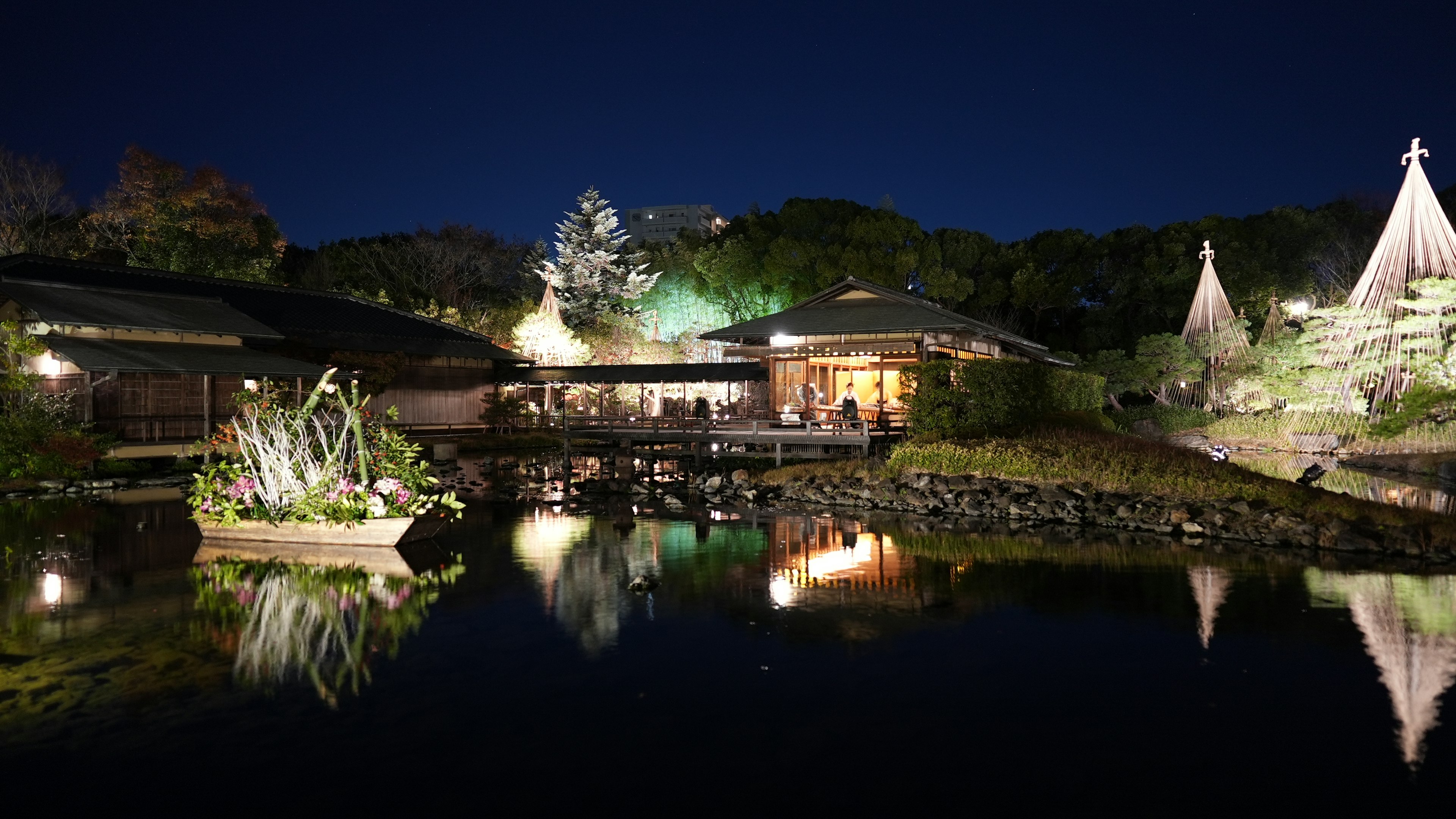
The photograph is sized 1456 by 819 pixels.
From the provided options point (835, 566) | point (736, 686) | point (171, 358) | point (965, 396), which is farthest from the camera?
point (171, 358)

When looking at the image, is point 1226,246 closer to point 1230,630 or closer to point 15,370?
point 1230,630

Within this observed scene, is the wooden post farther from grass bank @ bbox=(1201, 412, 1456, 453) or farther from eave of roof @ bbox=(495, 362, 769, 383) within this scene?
grass bank @ bbox=(1201, 412, 1456, 453)

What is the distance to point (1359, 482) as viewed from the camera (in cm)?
2017

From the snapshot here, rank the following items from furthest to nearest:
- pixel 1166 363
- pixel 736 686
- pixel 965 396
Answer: pixel 1166 363 < pixel 965 396 < pixel 736 686

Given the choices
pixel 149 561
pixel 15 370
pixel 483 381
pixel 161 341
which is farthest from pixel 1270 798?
pixel 483 381

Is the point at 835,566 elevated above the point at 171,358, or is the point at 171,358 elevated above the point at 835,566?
the point at 171,358

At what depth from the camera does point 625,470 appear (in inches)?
979

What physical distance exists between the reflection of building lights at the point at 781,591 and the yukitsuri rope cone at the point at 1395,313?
1024cm

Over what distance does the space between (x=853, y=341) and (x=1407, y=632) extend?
59.6 ft

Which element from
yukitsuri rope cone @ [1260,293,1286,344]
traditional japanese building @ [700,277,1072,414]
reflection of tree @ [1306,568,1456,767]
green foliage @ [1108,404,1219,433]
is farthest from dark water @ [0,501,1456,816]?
green foliage @ [1108,404,1219,433]

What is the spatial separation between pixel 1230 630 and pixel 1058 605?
5.51 feet

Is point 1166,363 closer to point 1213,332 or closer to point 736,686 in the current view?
point 1213,332

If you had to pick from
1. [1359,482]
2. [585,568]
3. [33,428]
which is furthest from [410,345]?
[1359,482]

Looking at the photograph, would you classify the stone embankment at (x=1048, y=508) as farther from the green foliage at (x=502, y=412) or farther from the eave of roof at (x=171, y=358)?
the green foliage at (x=502, y=412)
